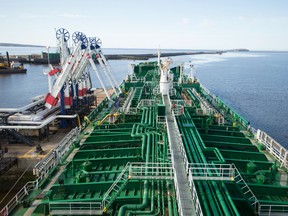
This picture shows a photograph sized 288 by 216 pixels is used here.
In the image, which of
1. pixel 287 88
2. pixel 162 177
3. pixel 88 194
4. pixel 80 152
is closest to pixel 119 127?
pixel 80 152

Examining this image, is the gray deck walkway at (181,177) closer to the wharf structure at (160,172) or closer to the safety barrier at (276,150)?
the wharf structure at (160,172)

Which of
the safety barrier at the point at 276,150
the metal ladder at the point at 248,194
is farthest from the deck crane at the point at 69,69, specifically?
Result: the metal ladder at the point at 248,194

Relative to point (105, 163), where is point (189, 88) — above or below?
above

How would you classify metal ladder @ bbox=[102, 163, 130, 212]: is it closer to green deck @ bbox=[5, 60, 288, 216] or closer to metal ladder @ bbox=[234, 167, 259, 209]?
green deck @ bbox=[5, 60, 288, 216]

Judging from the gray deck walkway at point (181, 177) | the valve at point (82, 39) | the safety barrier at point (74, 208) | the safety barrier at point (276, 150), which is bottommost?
the safety barrier at point (74, 208)

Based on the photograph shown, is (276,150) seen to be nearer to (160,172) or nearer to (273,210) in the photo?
(273,210)

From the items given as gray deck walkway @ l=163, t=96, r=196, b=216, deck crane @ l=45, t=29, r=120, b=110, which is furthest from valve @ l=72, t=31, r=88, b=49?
gray deck walkway @ l=163, t=96, r=196, b=216

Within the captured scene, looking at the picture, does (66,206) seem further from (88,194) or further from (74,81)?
(74,81)

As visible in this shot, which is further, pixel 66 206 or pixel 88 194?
pixel 88 194
